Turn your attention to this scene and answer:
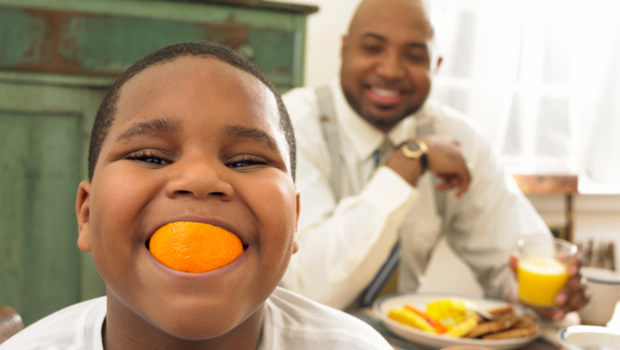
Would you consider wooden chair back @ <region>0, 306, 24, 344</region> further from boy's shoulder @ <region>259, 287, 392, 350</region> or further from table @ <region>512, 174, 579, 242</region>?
table @ <region>512, 174, 579, 242</region>

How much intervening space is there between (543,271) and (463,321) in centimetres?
30

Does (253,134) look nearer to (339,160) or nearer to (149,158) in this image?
(149,158)

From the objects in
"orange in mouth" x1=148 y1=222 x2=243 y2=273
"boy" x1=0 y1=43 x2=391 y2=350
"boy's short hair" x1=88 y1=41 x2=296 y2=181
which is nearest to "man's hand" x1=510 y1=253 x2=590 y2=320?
"boy" x1=0 y1=43 x2=391 y2=350

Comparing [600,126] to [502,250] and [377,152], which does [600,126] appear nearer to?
[502,250]

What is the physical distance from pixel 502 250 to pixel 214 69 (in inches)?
51.4

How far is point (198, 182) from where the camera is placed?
1.58ft

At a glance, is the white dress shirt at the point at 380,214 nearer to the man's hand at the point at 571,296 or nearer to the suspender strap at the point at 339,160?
the suspender strap at the point at 339,160

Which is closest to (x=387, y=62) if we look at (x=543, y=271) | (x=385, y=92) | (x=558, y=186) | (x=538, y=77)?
(x=385, y=92)

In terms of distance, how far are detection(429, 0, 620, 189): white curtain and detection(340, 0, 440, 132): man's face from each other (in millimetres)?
901

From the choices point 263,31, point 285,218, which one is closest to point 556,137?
point 263,31

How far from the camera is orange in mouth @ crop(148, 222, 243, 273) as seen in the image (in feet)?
1.56

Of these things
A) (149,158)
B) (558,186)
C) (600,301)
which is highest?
(149,158)

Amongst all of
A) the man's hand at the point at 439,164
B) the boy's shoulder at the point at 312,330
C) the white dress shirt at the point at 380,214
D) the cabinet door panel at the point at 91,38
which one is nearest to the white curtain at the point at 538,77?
the white dress shirt at the point at 380,214

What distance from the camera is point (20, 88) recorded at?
4.20 ft
